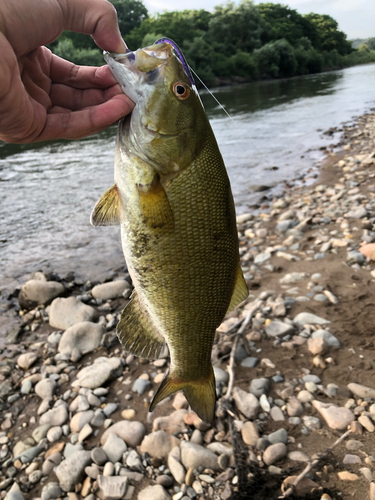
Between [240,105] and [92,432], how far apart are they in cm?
2591

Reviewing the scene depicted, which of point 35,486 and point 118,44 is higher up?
point 118,44

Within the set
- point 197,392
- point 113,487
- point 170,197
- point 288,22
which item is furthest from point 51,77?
point 288,22

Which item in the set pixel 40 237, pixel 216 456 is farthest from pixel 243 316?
pixel 40 237

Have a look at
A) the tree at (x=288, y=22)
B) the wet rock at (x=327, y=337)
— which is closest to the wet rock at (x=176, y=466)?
the wet rock at (x=327, y=337)

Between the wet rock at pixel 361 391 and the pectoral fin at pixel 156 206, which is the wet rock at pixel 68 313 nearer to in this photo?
the wet rock at pixel 361 391

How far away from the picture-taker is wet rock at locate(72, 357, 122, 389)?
3.93 metres

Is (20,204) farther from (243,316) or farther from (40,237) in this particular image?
(243,316)

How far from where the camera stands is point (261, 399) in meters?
3.31

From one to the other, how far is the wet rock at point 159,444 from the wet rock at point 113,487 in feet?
0.92

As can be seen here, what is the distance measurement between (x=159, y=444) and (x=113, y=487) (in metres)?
A: 0.45

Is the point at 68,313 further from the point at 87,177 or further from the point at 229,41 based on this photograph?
the point at 229,41

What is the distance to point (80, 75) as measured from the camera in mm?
2479

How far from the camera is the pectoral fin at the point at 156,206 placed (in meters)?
1.86

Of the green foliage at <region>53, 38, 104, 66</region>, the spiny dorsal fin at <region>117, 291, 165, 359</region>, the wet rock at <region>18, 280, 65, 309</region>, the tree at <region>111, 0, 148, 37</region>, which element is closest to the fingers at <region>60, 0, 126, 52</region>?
the spiny dorsal fin at <region>117, 291, 165, 359</region>
